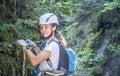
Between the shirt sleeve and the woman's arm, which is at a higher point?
the shirt sleeve

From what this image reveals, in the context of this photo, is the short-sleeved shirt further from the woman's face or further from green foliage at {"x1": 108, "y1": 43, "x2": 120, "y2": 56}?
green foliage at {"x1": 108, "y1": 43, "x2": 120, "y2": 56}

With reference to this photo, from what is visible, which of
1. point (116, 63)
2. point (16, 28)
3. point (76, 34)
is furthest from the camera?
point (76, 34)

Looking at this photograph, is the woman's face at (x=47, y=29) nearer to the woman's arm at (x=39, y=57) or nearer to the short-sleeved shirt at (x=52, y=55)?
the short-sleeved shirt at (x=52, y=55)

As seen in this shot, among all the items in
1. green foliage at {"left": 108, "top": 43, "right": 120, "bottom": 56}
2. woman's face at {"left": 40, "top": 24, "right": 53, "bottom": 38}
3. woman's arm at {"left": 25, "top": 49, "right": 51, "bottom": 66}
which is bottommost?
green foliage at {"left": 108, "top": 43, "right": 120, "bottom": 56}

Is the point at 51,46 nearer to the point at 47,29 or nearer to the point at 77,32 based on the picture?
the point at 47,29

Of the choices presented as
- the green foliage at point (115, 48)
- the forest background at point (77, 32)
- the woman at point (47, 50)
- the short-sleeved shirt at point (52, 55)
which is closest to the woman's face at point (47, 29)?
the woman at point (47, 50)

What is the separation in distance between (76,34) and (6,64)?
24.2 ft

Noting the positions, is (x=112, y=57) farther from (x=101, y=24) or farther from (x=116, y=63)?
(x=101, y=24)

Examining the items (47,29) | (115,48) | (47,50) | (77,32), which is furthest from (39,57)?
(77,32)

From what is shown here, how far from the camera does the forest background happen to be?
5.50 m

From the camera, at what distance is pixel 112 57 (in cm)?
893

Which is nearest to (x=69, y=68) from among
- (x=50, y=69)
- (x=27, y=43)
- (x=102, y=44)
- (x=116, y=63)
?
(x=50, y=69)

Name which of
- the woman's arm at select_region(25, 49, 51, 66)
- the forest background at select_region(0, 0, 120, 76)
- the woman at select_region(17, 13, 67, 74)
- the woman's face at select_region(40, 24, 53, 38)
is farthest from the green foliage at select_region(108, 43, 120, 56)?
the woman's arm at select_region(25, 49, 51, 66)

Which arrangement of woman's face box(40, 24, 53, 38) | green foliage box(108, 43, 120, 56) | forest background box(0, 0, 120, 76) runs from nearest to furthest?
woman's face box(40, 24, 53, 38) < forest background box(0, 0, 120, 76) < green foliage box(108, 43, 120, 56)
